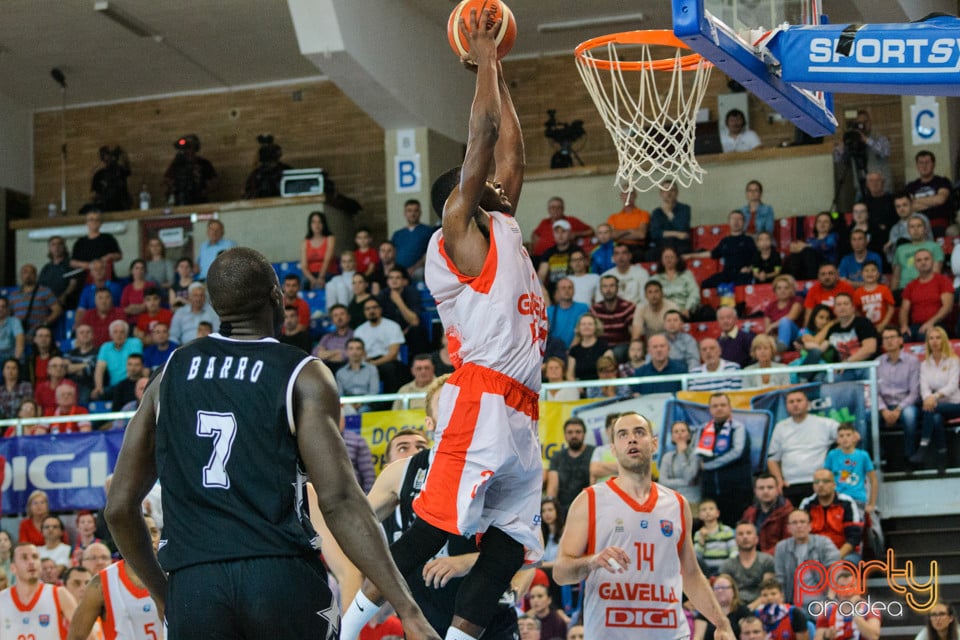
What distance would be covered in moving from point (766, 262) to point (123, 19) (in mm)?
9615

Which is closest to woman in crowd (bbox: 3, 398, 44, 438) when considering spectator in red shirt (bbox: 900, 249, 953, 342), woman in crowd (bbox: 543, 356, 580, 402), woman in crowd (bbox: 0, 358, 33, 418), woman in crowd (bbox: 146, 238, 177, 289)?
woman in crowd (bbox: 0, 358, 33, 418)

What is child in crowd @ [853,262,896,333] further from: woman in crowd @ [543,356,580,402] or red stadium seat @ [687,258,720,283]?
woman in crowd @ [543,356,580,402]

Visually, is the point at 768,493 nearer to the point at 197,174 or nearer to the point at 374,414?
the point at 374,414

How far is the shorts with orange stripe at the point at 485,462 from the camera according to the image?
5387 mm

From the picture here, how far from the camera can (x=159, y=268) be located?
1875 cm

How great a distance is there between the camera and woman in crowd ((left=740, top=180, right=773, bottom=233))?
1605 cm

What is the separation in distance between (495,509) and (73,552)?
8758 millimetres

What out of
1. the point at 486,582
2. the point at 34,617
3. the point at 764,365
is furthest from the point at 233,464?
the point at 764,365

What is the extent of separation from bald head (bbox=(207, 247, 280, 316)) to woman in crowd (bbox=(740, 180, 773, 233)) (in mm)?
12425

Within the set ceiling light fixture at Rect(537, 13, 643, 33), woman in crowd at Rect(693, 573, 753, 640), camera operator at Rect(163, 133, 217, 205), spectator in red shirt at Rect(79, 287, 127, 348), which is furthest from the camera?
camera operator at Rect(163, 133, 217, 205)

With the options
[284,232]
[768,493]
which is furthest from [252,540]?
[284,232]

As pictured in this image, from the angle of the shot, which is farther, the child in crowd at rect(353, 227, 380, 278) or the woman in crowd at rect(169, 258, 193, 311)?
the woman in crowd at rect(169, 258, 193, 311)

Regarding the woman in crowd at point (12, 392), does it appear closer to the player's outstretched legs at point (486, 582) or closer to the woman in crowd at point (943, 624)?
the woman in crowd at point (943, 624)

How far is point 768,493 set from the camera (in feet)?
36.0
